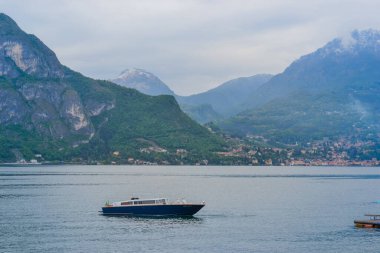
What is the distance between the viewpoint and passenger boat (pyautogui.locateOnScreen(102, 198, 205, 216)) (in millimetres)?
136500

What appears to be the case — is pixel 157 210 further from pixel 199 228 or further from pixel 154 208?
pixel 199 228

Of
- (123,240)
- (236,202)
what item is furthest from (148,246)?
(236,202)

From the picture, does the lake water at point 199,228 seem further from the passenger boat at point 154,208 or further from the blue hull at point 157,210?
the passenger boat at point 154,208

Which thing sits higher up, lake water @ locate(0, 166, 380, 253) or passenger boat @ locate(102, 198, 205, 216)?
passenger boat @ locate(102, 198, 205, 216)

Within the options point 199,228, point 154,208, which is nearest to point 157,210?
point 154,208

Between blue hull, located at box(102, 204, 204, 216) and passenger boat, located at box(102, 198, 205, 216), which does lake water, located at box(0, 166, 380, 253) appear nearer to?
blue hull, located at box(102, 204, 204, 216)

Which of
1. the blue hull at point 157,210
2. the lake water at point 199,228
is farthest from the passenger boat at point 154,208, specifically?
the lake water at point 199,228

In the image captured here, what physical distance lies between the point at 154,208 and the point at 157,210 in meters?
0.76

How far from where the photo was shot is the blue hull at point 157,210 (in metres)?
136

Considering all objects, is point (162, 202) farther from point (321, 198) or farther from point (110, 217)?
point (321, 198)

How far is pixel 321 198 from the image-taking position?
186500 mm

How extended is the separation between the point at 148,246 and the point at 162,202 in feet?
136

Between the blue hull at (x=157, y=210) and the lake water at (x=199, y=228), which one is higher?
the blue hull at (x=157, y=210)

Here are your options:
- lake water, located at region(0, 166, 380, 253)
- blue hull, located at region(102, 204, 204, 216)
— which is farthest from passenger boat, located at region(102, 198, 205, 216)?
lake water, located at region(0, 166, 380, 253)
